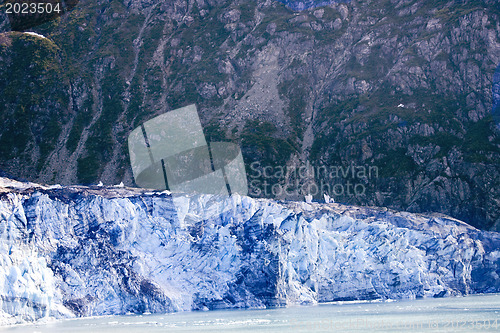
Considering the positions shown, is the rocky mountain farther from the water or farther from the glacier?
the water

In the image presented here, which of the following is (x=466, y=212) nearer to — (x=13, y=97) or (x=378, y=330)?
(x=378, y=330)

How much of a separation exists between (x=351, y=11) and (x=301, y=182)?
1829 inches

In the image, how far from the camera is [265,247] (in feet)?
184

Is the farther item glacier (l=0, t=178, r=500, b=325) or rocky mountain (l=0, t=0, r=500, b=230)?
rocky mountain (l=0, t=0, r=500, b=230)

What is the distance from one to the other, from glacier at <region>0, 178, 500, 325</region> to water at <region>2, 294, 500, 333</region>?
2084mm

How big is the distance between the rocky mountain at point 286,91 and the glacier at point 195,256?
28847 mm

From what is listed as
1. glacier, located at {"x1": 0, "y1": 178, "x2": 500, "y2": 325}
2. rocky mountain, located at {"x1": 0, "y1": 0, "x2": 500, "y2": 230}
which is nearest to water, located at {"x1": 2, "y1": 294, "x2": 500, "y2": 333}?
glacier, located at {"x1": 0, "y1": 178, "x2": 500, "y2": 325}

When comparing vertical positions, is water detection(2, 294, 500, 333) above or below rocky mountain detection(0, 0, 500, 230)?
below

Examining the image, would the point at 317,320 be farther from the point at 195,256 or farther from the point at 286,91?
the point at 286,91

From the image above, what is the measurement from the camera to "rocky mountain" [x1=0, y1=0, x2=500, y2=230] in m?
101

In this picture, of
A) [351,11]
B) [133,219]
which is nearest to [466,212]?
[133,219]

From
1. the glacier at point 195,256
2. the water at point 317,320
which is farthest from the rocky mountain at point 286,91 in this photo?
the water at point 317,320

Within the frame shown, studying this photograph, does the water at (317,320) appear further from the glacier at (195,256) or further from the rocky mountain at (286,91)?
the rocky mountain at (286,91)

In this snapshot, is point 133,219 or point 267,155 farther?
point 267,155
